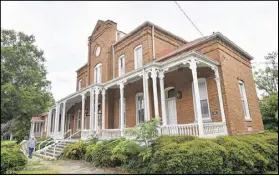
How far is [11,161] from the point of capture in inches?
264

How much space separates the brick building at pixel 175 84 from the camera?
9750 millimetres

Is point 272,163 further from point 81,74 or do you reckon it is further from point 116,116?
point 81,74

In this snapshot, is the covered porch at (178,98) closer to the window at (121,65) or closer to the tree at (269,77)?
the window at (121,65)

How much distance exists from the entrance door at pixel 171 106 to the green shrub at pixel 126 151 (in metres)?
4.73

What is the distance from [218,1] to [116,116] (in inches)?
481

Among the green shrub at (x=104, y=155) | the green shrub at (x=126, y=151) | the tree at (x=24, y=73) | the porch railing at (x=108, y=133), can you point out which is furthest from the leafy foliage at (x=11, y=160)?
the tree at (x=24, y=73)

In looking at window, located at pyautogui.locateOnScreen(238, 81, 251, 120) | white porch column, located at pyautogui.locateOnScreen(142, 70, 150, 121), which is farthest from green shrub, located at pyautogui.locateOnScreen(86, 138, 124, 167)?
window, located at pyautogui.locateOnScreen(238, 81, 251, 120)

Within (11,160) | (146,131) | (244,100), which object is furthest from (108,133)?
(244,100)

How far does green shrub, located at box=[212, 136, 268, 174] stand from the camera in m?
6.58

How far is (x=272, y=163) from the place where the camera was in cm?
793

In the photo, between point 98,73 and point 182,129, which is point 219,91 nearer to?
point 182,129

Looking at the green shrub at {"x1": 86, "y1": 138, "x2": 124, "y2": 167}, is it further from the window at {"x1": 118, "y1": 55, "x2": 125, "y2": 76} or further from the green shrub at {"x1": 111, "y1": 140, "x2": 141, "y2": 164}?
the window at {"x1": 118, "y1": 55, "x2": 125, "y2": 76}

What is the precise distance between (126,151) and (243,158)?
447 cm

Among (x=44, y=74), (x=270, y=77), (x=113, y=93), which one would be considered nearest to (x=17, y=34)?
(x=44, y=74)
